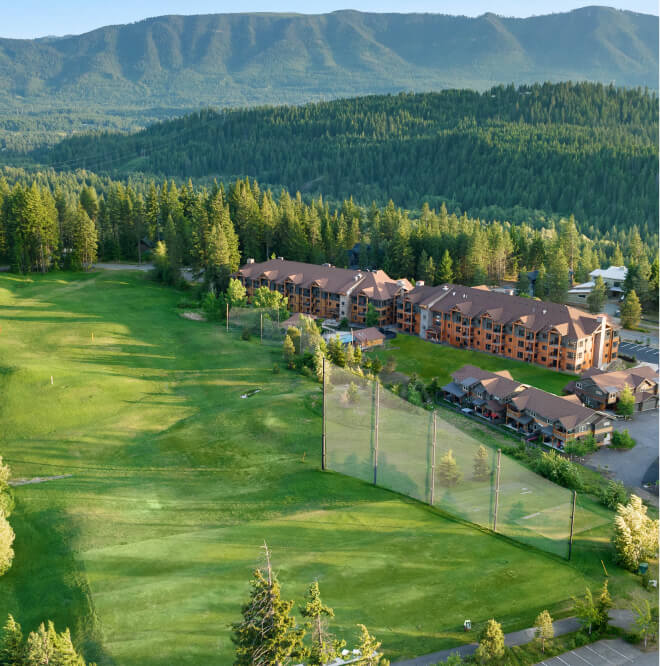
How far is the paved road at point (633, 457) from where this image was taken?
50438mm

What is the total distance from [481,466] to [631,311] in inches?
2214

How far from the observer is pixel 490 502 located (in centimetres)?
3841

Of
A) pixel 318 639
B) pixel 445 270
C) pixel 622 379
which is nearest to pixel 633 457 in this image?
pixel 622 379

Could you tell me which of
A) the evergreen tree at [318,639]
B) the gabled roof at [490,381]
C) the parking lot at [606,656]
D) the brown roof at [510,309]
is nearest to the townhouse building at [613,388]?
the gabled roof at [490,381]

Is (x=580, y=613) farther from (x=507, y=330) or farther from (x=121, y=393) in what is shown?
(x=507, y=330)

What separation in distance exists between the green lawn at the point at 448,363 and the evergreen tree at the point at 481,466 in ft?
98.5

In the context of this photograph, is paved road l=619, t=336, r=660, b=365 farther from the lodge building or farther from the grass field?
the grass field

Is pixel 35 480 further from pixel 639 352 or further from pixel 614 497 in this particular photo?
pixel 639 352

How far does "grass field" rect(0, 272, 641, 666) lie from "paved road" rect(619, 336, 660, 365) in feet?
125

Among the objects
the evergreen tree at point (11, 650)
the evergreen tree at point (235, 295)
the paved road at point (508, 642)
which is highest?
the evergreen tree at point (235, 295)

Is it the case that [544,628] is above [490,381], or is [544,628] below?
Answer: below

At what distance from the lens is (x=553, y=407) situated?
5684 cm

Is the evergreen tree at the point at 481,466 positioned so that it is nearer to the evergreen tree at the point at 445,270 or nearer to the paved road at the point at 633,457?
the paved road at the point at 633,457

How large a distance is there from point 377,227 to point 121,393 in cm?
5655
